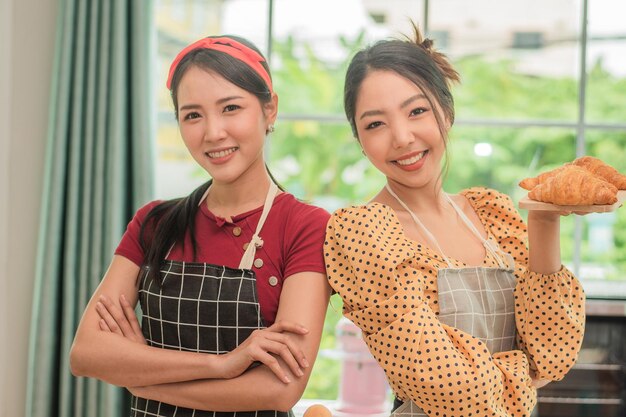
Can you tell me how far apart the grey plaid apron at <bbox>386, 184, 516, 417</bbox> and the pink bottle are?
109cm

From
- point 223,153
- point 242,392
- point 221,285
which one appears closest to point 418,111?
point 223,153

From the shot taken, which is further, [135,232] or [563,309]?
[135,232]

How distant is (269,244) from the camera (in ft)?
5.21

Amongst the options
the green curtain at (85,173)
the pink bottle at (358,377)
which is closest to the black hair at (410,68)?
the pink bottle at (358,377)

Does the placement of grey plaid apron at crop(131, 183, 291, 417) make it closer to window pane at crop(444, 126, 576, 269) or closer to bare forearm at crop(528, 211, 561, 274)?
bare forearm at crop(528, 211, 561, 274)

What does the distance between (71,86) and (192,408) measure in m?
1.77

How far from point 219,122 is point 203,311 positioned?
35cm

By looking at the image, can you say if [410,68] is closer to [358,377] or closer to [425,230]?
[425,230]

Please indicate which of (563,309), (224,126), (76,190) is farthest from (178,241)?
(76,190)

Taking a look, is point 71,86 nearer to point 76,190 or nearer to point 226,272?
point 76,190

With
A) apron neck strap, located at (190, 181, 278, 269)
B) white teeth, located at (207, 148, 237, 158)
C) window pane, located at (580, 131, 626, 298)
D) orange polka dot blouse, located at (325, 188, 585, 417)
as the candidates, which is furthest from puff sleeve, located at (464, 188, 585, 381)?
window pane, located at (580, 131, 626, 298)

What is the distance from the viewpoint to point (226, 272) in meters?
1.57

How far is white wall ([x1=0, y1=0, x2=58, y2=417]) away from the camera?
2.63 metres

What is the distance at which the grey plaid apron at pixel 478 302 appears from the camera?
150 cm
